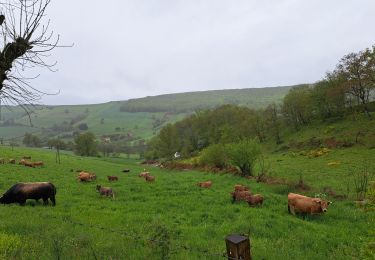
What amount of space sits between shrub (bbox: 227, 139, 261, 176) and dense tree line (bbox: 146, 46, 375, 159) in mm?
41369

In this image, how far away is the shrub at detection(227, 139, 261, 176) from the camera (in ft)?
120

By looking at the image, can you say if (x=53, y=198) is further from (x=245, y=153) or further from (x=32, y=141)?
(x=32, y=141)

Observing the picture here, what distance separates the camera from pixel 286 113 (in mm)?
90125

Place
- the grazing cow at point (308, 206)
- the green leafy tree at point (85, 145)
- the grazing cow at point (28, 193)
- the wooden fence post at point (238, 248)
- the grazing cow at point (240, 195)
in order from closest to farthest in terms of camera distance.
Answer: the wooden fence post at point (238, 248), the grazing cow at point (308, 206), the grazing cow at point (28, 193), the grazing cow at point (240, 195), the green leafy tree at point (85, 145)

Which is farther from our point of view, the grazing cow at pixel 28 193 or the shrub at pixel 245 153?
the shrub at pixel 245 153

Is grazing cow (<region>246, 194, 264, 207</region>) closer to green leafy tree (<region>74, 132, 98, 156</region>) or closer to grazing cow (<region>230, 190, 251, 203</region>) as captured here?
grazing cow (<region>230, 190, 251, 203</region>)

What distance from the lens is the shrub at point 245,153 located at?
36.4 metres

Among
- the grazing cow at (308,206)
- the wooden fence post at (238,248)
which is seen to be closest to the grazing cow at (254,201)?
the grazing cow at (308,206)

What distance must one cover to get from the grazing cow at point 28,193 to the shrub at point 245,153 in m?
21.2

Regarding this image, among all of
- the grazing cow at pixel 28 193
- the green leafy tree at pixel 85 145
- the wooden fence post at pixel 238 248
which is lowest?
the green leafy tree at pixel 85 145

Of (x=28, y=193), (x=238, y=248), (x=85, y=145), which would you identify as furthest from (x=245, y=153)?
(x=85, y=145)

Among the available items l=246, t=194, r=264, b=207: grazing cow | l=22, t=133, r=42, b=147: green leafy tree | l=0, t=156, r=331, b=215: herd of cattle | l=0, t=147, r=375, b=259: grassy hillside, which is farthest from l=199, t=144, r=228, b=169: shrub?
l=22, t=133, r=42, b=147: green leafy tree

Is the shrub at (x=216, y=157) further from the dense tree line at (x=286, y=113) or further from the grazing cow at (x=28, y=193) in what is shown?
the grazing cow at (x=28, y=193)

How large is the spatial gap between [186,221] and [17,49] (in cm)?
1017
